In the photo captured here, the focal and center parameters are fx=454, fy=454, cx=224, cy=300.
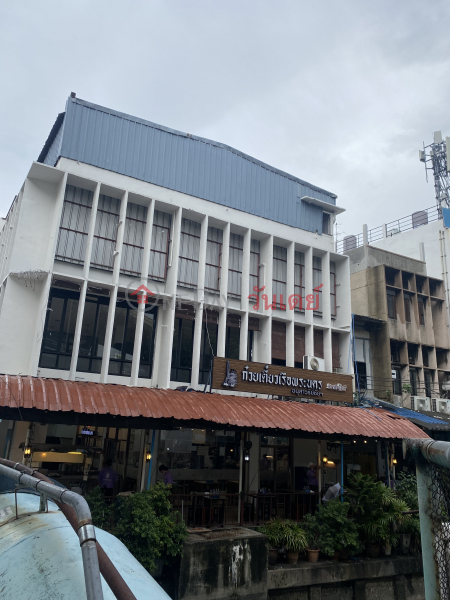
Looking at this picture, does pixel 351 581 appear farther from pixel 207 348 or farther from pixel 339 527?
pixel 207 348

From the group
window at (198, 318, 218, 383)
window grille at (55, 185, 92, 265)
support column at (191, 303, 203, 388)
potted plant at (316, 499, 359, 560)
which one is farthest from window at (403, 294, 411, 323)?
window grille at (55, 185, 92, 265)

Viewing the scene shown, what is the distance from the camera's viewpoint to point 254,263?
781 inches

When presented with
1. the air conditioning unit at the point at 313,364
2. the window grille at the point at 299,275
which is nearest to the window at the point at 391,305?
the window grille at the point at 299,275

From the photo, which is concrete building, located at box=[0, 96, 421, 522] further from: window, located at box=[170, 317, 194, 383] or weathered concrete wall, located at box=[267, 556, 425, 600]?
weathered concrete wall, located at box=[267, 556, 425, 600]

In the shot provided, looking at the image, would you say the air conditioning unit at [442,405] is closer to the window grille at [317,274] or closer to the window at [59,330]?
the window grille at [317,274]

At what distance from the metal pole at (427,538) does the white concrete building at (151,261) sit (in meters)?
12.7

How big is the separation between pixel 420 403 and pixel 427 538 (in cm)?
2173

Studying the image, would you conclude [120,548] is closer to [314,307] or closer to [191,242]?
[191,242]

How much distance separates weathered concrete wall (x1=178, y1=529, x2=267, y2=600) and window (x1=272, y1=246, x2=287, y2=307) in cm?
1102

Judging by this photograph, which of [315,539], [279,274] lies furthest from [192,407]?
[279,274]

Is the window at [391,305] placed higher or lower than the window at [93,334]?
higher

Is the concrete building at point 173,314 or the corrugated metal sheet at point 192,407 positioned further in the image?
the concrete building at point 173,314

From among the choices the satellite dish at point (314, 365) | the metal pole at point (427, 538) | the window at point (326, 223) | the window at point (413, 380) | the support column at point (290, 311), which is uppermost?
the window at point (326, 223)

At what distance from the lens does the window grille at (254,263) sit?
19500mm
